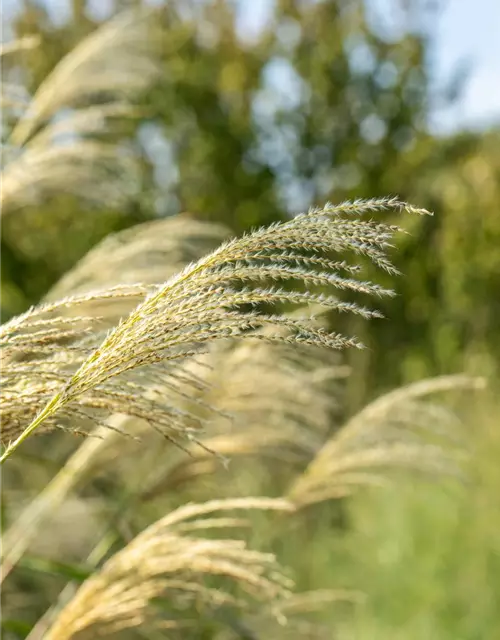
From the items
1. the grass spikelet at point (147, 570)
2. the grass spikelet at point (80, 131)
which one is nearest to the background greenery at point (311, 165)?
the grass spikelet at point (80, 131)

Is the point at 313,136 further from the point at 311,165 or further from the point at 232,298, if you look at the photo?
the point at 232,298

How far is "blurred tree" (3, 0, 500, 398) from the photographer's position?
8398 millimetres

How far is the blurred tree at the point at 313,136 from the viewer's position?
331 inches

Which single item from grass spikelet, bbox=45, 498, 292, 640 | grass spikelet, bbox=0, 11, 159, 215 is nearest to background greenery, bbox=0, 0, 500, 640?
grass spikelet, bbox=0, 11, 159, 215

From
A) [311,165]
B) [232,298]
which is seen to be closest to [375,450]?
[232,298]

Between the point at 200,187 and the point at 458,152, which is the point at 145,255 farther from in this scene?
the point at 458,152

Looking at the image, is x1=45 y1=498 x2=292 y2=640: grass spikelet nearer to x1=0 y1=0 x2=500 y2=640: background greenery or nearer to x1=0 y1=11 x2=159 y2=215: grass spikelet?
x1=0 y1=11 x2=159 y2=215: grass spikelet

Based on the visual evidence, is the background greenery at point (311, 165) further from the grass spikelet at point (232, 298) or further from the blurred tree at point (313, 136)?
the grass spikelet at point (232, 298)

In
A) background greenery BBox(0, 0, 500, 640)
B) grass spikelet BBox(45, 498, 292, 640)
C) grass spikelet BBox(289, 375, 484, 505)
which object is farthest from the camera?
background greenery BBox(0, 0, 500, 640)

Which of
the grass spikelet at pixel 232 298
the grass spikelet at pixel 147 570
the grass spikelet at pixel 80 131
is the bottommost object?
the grass spikelet at pixel 147 570

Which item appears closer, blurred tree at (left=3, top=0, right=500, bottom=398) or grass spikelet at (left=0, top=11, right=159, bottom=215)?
grass spikelet at (left=0, top=11, right=159, bottom=215)

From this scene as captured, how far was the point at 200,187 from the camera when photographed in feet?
28.3

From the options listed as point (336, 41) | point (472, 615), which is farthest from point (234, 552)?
point (336, 41)

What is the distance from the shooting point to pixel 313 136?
899cm
